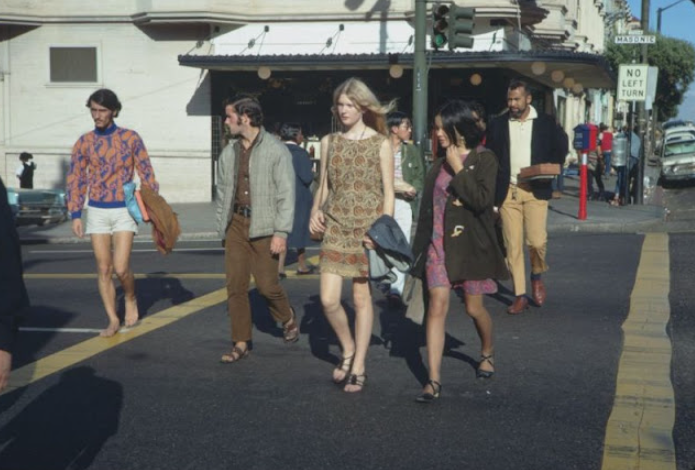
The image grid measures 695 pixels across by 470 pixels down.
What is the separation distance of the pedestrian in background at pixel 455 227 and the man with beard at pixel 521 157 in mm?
2390

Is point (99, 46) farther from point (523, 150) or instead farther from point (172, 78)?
point (523, 150)

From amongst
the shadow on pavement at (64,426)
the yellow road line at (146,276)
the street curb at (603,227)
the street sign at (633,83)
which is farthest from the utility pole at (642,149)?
the shadow on pavement at (64,426)

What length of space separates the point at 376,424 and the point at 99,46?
833 inches

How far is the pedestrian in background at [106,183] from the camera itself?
25.9ft

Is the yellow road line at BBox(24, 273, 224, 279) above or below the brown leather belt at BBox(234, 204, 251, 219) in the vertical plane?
below

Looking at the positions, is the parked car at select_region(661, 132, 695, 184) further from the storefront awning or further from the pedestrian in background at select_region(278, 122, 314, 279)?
the pedestrian in background at select_region(278, 122, 314, 279)

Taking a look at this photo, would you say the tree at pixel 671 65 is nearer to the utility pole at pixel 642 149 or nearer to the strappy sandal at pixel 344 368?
the utility pole at pixel 642 149

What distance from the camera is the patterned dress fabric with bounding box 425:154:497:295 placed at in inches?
244

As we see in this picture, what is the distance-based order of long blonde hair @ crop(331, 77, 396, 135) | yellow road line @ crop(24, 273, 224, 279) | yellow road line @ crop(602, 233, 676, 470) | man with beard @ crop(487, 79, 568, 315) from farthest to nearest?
1. yellow road line @ crop(24, 273, 224, 279)
2. man with beard @ crop(487, 79, 568, 315)
3. long blonde hair @ crop(331, 77, 396, 135)
4. yellow road line @ crop(602, 233, 676, 470)

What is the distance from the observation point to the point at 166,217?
8.09m

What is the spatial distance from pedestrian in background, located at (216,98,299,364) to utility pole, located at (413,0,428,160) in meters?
9.99

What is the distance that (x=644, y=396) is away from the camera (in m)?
6.06

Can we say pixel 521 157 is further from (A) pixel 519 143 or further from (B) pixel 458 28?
(B) pixel 458 28

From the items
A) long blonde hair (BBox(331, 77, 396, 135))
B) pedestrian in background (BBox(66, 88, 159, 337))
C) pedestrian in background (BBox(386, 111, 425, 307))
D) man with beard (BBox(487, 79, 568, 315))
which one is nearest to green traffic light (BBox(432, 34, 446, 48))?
pedestrian in background (BBox(386, 111, 425, 307))
